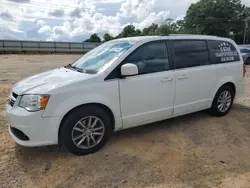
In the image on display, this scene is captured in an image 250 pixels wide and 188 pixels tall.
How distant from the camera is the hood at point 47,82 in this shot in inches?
123

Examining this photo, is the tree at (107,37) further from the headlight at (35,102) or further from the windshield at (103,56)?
the headlight at (35,102)

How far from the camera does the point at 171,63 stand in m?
4.01

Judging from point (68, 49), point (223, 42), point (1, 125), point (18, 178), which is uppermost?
point (68, 49)

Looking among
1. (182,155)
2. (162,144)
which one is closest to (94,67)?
(162,144)

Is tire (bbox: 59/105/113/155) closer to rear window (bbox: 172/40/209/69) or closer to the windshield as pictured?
the windshield

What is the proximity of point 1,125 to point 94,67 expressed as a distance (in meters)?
2.22

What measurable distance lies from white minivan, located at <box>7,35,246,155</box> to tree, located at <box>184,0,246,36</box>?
53.0 metres

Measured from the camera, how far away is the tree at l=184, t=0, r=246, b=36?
53.9 meters

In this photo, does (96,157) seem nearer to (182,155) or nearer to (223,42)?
(182,155)

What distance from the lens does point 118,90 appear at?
11.3 feet

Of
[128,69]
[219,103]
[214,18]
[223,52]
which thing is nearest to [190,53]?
[223,52]

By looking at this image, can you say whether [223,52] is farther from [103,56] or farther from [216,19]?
[216,19]

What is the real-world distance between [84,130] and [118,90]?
0.75m

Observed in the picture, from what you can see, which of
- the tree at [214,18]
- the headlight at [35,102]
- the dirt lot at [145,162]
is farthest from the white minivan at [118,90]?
the tree at [214,18]
